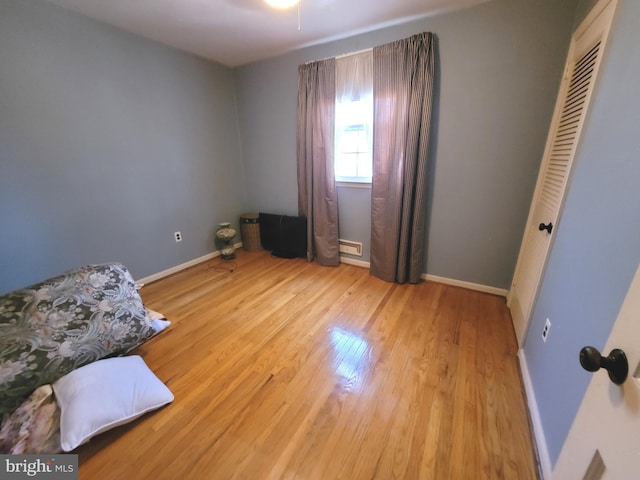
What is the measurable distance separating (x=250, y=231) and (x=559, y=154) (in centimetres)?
310

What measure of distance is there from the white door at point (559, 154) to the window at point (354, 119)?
1.40 m

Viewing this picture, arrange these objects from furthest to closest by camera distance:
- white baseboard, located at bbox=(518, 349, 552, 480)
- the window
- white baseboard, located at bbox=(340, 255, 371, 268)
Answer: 1. white baseboard, located at bbox=(340, 255, 371, 268)
2. the window
3. white baseboard, located at bbox=(518, 349, 552, 480)

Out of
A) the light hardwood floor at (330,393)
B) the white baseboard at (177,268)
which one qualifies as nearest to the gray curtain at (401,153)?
the light hardwood floor at (330,393)

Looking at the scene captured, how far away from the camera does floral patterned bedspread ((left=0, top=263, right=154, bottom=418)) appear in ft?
3.66

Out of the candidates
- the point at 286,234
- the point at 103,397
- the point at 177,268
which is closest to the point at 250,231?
the point at 286,234

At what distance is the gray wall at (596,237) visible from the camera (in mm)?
785

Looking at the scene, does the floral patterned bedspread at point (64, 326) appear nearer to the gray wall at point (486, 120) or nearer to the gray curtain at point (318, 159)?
the gray curtain at point (318, 159)

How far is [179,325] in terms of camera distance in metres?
1.98

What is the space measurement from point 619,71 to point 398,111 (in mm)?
1455

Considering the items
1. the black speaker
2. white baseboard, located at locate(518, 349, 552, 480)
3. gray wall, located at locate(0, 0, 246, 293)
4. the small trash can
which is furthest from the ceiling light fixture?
white baseboard, located at locate(518, 349, 552, 480)

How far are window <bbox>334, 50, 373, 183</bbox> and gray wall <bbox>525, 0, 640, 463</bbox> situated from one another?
167 centimetres

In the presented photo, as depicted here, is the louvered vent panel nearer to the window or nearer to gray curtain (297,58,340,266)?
the window

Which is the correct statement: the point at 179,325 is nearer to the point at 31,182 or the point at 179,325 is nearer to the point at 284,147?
the point at 31,182

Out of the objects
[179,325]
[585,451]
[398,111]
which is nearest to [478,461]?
[585,451]
